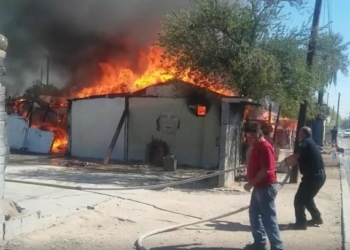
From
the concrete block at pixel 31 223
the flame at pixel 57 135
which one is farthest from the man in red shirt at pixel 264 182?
the flame at pixel 57 135

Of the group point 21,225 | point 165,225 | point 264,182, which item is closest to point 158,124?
point 165,225

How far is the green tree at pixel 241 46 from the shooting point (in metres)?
12.8

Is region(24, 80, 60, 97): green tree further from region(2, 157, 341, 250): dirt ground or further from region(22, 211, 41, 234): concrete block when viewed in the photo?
region(22, 211, 41, 234): concrete block

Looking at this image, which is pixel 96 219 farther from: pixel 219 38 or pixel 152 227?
pixel 219 38

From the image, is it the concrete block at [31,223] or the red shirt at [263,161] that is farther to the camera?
the concrete block at [31,223]

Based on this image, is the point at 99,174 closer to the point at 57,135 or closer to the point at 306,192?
the point at 306,192

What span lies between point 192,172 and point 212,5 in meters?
4.57

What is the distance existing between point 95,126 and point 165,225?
10930 millimetres

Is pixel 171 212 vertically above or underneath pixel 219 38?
underneath

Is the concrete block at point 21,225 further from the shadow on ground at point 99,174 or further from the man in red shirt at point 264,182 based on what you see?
the shadow on ground at point 99,174

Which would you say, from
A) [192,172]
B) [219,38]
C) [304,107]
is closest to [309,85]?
[304,107]

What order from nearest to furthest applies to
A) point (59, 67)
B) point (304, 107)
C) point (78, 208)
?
point (78, 208), point (304, 107), point (59, 67)

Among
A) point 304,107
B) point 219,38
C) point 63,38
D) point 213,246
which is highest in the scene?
point 63,38

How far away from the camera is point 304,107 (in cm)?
1363
